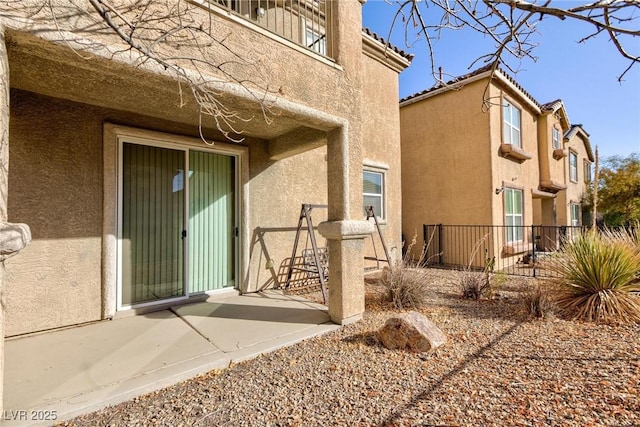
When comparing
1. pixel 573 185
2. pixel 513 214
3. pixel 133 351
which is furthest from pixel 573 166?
pixel 133 351

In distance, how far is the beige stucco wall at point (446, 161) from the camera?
9.47 meters

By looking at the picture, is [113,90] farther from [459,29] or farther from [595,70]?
[595,70]

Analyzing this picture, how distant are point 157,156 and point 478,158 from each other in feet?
30.1

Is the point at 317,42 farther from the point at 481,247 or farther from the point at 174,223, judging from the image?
the point at 481,247

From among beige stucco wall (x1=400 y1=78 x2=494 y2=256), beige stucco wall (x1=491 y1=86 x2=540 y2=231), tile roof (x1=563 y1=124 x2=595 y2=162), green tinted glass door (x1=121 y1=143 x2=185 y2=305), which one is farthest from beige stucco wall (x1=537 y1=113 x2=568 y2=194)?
green tinted glass door (x1=121 y1=143 x2=185 y2=305)

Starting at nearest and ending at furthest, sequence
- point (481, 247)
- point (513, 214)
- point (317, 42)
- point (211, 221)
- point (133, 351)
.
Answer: point (133, 351) → point (211, 221) → point (317, 42) → point (481, 247) → point (513, 214)

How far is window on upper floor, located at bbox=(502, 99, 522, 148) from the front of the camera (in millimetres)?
10159

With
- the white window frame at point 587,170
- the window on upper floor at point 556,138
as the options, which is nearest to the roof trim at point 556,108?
the window on upper floor at point 556,138

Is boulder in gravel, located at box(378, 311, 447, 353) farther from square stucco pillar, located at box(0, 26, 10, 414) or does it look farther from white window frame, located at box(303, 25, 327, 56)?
white window frame, located at box(303, 25, 327, 56)

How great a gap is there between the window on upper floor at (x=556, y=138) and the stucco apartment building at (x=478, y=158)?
86 centimetres

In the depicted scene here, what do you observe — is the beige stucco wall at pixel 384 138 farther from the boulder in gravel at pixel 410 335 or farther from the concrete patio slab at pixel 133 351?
the concrete patio slab at pixel 133 351

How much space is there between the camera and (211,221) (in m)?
5.45

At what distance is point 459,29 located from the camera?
334 cm

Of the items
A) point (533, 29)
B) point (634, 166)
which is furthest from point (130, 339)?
point (634, 166)
